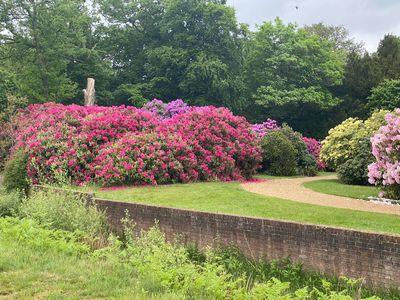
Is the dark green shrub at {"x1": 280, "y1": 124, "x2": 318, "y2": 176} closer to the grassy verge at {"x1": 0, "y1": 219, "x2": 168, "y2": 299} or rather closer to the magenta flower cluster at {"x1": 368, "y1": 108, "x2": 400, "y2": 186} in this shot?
the magenta flower cluster at {"x1": 368, "y1": 108, "x2": 400, "y2": 186}

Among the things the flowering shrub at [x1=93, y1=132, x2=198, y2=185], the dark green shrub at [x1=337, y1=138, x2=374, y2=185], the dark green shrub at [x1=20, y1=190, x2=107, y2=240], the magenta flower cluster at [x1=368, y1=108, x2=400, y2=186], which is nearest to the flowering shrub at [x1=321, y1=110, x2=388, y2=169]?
the dark green shrub at [x1=337, y1=138, x2=374, y2=185]

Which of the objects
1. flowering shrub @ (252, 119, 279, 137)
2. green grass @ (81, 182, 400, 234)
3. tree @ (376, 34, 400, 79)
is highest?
tree @ (376, 34, 400, 79)

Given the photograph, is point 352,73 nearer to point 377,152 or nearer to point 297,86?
point 297,86

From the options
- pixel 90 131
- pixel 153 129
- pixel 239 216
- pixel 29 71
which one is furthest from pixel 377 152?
pixel 29 71

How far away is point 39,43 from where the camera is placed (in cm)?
2666

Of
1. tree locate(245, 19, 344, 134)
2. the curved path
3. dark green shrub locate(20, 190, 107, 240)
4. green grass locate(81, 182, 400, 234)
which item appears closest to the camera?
green grass locate(81, 182, 400, 234)

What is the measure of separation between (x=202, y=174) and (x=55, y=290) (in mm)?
11069

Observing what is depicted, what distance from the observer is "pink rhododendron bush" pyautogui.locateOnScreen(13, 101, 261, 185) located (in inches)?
547

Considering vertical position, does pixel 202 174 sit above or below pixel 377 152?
below

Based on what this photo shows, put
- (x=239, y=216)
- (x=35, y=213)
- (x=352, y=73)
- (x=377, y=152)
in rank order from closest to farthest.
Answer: (x=239, y=216) < (x=35, y=213) < (x=377, y=152) < (x=352, y=73)

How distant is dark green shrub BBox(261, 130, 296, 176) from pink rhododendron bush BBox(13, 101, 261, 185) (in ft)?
8.25

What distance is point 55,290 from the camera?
4.81 m

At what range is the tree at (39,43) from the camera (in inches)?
1029

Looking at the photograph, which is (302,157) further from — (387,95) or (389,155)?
(387,95)
